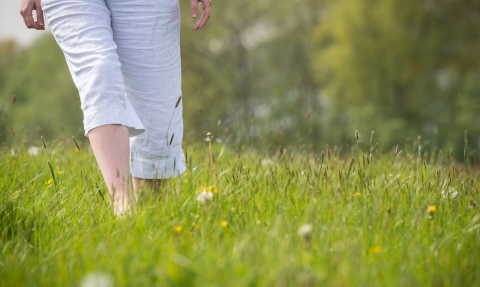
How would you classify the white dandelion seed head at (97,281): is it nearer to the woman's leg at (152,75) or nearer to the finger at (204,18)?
the woman's leg at (152,75)

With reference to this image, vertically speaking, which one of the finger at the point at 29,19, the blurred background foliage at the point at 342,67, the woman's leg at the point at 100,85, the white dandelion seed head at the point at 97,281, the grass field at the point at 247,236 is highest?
the finger at the point at 29,19

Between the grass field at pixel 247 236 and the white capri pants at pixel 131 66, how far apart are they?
232mm

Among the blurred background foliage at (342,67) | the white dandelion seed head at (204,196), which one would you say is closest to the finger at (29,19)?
the white dandelion seed head at (204,196)

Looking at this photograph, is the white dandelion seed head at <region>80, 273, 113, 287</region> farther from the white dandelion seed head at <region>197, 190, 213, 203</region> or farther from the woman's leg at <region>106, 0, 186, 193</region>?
the woman's leg at <region>106, 0, 186, 193</region>

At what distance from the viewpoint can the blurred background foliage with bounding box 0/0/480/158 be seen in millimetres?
22141

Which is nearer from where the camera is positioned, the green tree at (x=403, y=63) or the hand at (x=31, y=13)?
the hand at (x=31, y=13)

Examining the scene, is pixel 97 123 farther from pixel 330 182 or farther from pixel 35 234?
pixel 330 182

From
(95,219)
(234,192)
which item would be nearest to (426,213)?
(234,192)

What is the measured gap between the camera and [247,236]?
177cm

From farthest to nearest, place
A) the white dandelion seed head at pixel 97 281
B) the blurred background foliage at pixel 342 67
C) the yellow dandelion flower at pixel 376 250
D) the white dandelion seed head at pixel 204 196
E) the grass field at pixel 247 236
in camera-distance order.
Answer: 1. the blurred background foliage at pixel 342 67
2. the white dandelion seed head at pixel 204 196
3. the yellow dandelion flower at pixel 376 250
4. the grass field at pixel 247 236
5. the white dandelion seed head at pixel 97 281

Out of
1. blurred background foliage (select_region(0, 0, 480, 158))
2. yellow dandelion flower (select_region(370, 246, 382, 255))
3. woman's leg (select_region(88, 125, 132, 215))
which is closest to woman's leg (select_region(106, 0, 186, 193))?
woman's leg (select_region(88, 125, 132, 215))

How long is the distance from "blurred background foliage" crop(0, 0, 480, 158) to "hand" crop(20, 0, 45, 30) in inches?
688

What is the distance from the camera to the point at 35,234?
1964 millimetres

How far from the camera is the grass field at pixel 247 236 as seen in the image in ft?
5.08
